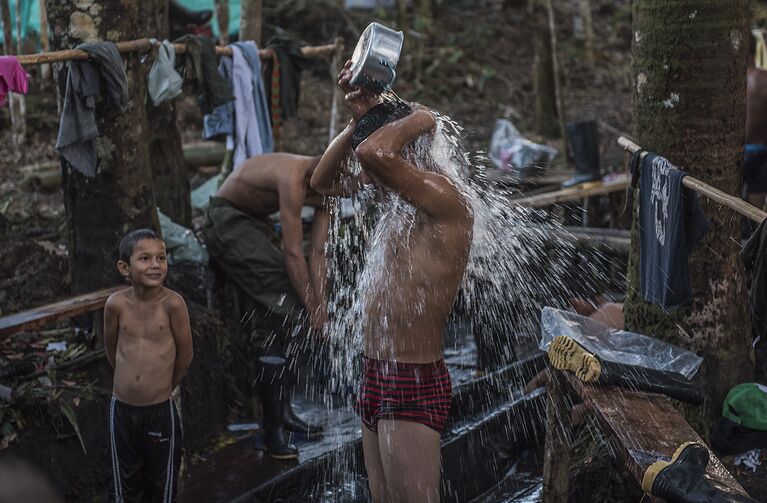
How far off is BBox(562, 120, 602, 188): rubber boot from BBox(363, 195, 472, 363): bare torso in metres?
6.84

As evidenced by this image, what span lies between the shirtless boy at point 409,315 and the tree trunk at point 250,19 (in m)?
5.71

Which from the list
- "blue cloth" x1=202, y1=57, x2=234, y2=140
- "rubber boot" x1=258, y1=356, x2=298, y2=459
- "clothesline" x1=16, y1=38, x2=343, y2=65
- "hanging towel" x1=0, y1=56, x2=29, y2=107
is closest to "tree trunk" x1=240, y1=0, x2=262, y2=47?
"clothesline" x1=16, y1=38, x2=343, y2=65

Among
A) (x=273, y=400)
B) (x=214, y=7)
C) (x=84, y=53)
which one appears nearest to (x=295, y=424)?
(x=273, y=400)

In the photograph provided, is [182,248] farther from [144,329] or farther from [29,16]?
[29,16]

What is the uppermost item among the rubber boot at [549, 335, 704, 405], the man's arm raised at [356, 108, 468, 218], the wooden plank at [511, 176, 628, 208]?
the man's arm raised at [356, 108, 468, 218]

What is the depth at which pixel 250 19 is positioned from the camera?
8.88 metres

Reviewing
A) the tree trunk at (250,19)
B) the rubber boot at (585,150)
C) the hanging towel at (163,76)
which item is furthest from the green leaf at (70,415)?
the rubber boot at (585,150)

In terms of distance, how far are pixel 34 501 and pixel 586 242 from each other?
675cm

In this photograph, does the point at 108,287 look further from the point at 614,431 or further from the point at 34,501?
the point at 614,431

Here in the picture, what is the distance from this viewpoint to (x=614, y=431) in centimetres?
338

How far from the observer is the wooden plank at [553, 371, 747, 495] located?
319cm

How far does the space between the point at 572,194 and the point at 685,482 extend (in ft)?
20.8

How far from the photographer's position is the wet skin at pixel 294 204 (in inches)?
213

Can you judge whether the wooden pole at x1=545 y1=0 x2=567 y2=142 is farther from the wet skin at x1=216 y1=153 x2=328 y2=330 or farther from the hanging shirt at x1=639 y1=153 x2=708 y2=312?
the hanging shirt at x1=639 y1=153 x2=708 y2=312
